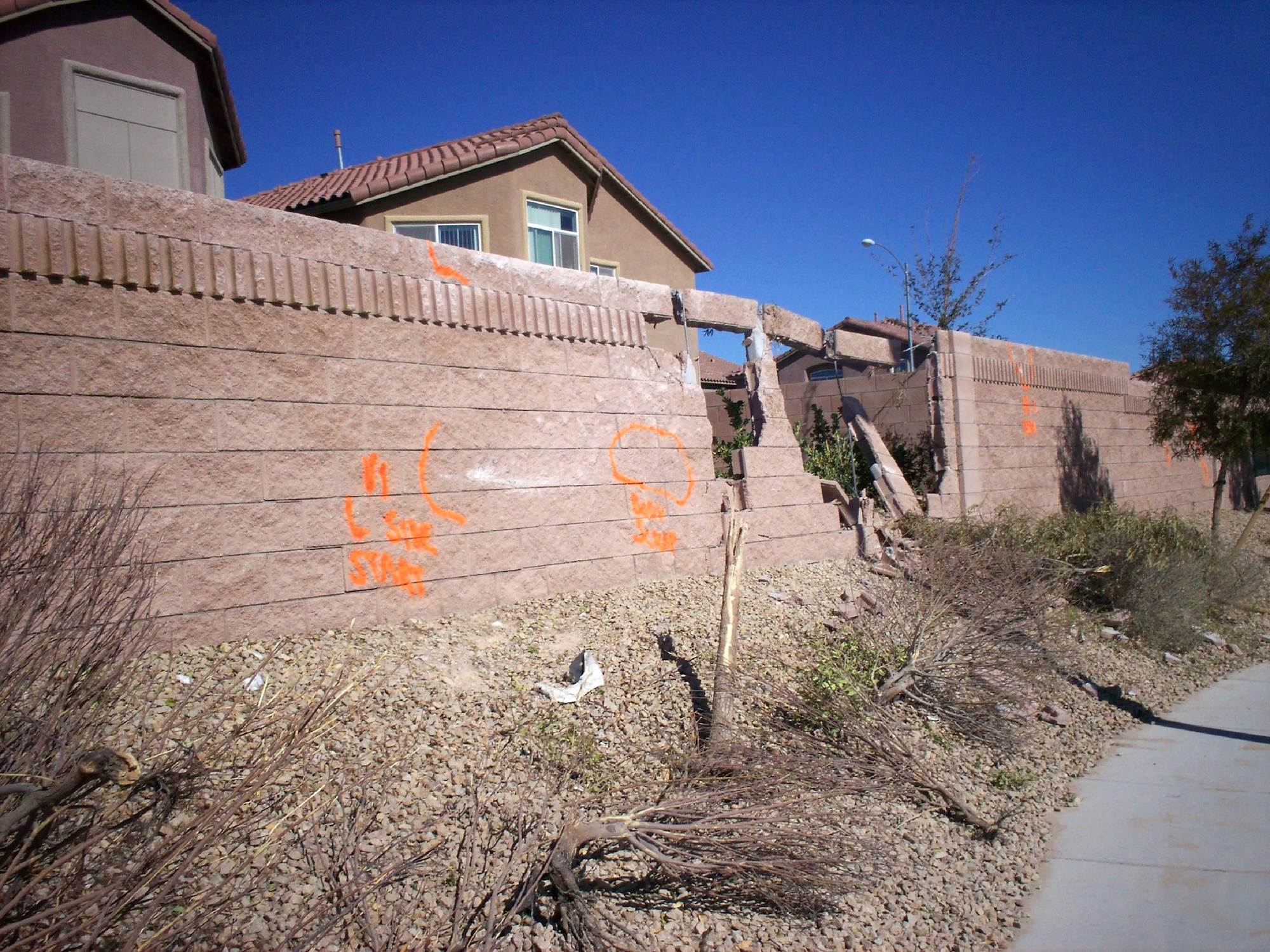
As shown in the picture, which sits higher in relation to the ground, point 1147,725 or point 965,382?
point 965,382

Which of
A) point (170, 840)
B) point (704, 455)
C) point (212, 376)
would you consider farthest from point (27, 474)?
point (704, 455)

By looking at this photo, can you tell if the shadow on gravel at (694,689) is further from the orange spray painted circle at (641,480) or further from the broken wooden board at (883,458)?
the broken wooden board at (883,458)

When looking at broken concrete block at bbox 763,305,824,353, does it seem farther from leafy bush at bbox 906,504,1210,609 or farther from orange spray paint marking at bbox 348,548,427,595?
orange spray paint marking at bbox 348,548,427,595

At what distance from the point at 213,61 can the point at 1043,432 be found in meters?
12.2

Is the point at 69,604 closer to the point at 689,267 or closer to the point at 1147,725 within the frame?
the point at 1147,725

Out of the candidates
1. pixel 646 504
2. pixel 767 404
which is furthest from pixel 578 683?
pixel 767 404

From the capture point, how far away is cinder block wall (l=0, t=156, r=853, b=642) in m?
4.31

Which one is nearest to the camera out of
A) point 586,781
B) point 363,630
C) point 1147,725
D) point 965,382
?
point 586,781

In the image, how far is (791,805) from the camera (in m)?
3.81

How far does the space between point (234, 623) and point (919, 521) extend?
7.03 m

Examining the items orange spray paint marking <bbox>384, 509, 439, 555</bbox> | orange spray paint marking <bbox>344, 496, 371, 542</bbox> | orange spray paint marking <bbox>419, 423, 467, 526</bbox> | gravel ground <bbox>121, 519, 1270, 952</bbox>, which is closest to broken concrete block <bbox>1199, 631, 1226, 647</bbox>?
gravel ground <bbox>121, 519, 1270, 952</bbox>

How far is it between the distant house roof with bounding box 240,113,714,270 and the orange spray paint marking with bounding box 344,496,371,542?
320 inches

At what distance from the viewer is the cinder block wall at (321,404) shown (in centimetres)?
431

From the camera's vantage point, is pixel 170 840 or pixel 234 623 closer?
pixel 170 840
